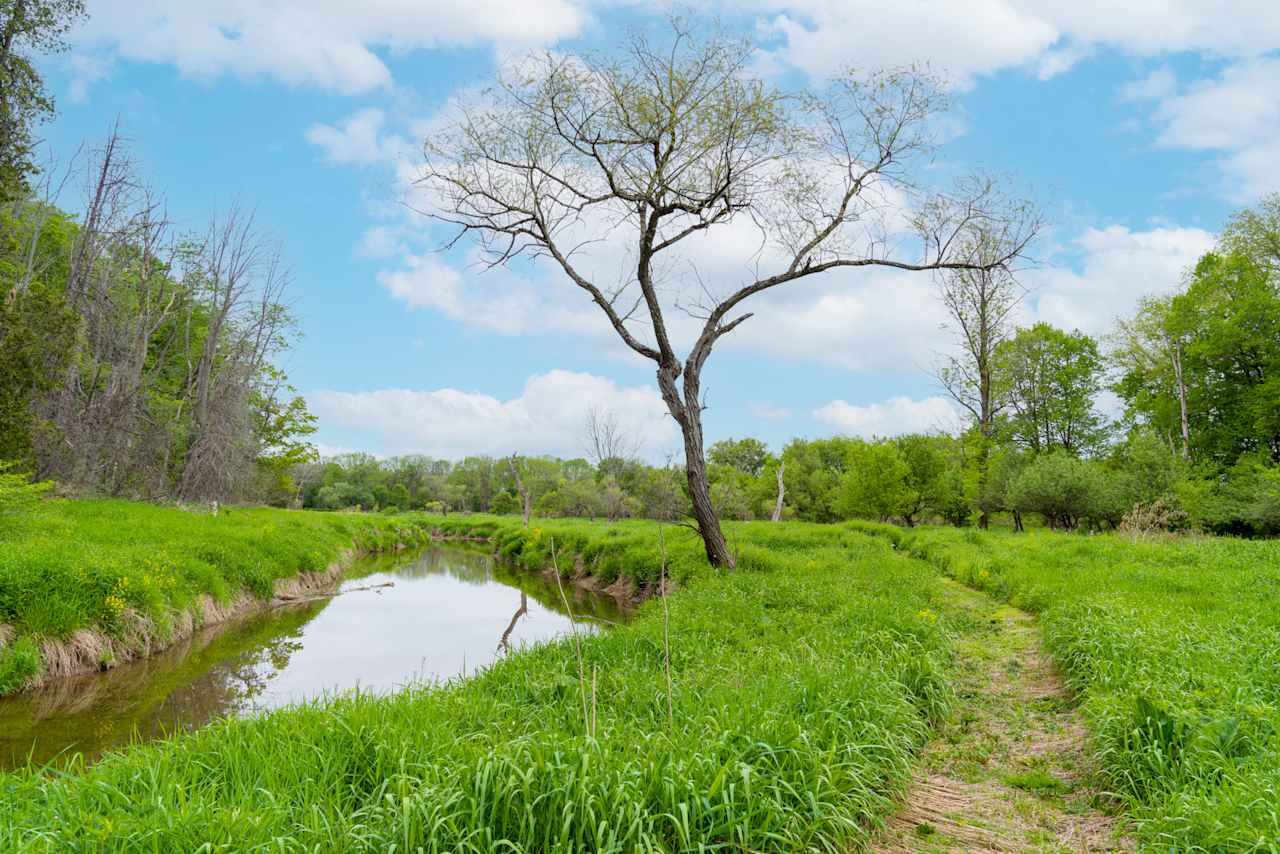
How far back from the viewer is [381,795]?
348 cm

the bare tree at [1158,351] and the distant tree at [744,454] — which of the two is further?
the distant tree at [744,454]

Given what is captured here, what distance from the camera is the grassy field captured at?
8484 millimetres

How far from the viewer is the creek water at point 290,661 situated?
280 inches

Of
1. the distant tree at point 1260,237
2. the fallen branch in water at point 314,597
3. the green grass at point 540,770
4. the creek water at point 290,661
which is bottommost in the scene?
the creek water at point 290,661

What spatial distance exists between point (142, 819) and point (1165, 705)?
19.1 ft

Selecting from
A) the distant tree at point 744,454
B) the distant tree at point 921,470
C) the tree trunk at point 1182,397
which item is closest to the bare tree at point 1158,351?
the tree trunk at point 1182,397

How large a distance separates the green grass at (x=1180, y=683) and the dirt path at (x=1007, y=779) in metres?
0.25

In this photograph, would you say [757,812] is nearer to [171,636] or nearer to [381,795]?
[381,795]

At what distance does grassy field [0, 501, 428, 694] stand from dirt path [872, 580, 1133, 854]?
31.5 feet

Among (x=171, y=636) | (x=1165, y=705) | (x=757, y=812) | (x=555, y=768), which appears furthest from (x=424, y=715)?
(x=171, y=636)

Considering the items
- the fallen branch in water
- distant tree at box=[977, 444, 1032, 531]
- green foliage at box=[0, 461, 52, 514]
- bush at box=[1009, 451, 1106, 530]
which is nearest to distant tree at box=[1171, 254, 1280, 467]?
distant tree at box=[977, 444, 1032, 531]

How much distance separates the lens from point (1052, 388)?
3666 centimetres

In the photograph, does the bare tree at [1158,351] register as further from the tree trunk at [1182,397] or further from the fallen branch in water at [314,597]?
the fallen branch in water at [314,597]

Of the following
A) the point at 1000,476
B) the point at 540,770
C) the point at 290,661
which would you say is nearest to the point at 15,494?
the point at 290,661
